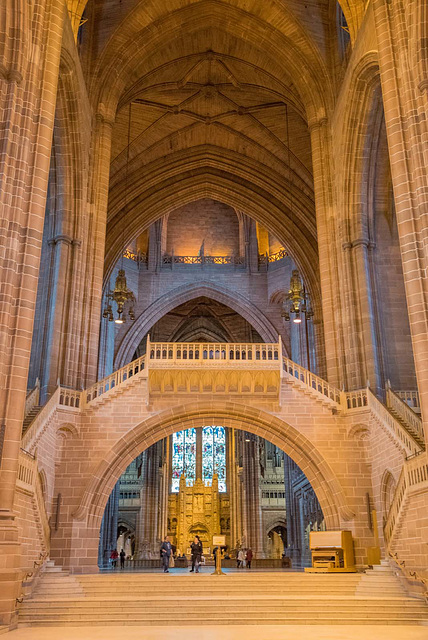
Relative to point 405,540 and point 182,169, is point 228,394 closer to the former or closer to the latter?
point 405,540

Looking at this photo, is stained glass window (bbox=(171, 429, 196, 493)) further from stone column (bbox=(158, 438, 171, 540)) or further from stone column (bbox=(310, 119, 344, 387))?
stone column (bbox=(310, 119, 344, 387))

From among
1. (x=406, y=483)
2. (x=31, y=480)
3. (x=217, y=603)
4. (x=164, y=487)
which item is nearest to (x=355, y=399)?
(x=406, y=483)

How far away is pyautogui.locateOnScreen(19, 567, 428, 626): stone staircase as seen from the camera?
394 inches

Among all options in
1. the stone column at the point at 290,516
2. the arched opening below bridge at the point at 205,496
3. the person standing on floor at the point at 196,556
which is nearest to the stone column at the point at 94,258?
the person standing on floor at the point at 196,556

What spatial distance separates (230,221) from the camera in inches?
1357

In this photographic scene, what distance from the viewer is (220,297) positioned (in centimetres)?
3178

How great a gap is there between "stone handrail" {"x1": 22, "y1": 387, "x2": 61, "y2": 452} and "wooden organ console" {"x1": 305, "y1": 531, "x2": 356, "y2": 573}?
274 inches

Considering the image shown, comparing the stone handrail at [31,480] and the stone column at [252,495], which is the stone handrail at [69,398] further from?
the stone column at [252,495]

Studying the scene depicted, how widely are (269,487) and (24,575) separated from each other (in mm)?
24271

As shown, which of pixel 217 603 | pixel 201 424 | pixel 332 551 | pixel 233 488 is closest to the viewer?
pixel 217 603

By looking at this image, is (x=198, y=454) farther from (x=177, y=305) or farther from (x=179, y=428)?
(x=179, y=428)

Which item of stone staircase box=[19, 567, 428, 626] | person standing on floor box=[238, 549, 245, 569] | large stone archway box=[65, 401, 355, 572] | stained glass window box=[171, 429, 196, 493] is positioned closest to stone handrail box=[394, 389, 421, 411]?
large stone archway box=[65, 401, 355, 572]

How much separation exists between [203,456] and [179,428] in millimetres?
20540

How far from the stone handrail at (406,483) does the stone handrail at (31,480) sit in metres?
7.92
